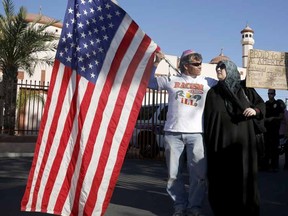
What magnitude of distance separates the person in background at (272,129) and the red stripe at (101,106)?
208 inches

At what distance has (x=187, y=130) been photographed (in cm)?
359

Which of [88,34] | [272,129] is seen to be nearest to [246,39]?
[272,129]

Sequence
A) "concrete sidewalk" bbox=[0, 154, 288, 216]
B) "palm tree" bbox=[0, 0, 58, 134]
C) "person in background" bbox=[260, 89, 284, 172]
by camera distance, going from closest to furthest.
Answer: "concrete sidewalk" bbox=[0, 154, 288, 216], "person in background" bbox=[260, 89, 284, 172], "palm tree" bbox=[0, 0, 58, 134]

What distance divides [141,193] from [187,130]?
6.44 ft

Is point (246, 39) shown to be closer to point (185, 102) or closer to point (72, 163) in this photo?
point (185, 102)

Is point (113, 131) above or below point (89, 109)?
below

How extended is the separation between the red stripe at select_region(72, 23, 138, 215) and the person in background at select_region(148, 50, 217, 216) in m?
0.48

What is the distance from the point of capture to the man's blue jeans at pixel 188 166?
3650 mm

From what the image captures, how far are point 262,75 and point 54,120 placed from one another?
2.14 meters

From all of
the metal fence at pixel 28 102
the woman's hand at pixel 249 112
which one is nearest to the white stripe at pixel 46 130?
the woman's hand at pixel 249 112

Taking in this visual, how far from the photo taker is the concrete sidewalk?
413 cm

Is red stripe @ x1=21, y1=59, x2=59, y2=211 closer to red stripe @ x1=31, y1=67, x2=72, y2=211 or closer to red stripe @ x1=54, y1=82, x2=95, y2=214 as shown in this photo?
red stripe @ x1=31, y1=67, x2=72, y2=211

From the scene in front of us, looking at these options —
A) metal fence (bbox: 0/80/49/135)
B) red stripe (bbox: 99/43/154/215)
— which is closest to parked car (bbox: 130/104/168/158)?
metal fence (bbox: 0/80/49/135)

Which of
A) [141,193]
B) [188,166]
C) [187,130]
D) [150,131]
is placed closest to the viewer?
[187,130]
